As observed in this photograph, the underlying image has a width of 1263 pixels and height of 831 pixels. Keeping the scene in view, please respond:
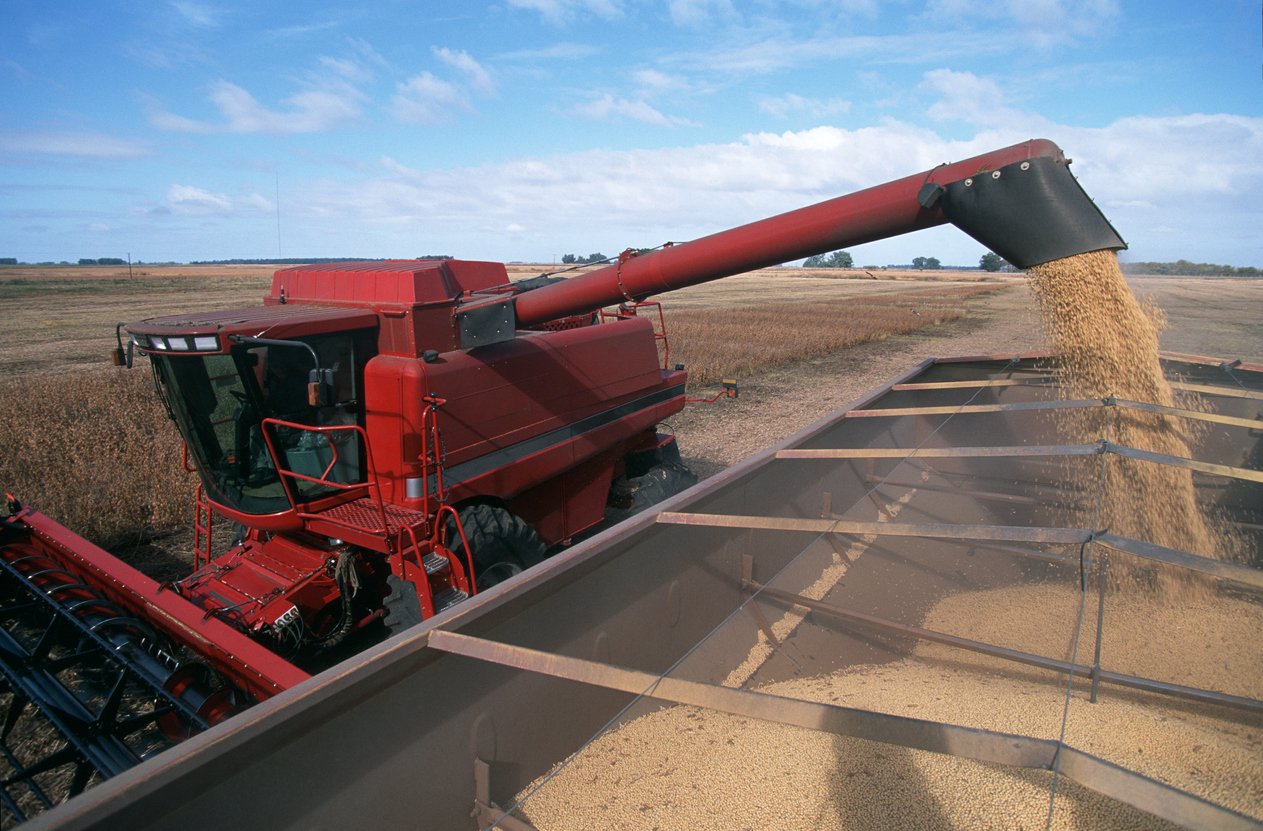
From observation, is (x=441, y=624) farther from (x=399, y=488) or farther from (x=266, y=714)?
(x=399, y=488)

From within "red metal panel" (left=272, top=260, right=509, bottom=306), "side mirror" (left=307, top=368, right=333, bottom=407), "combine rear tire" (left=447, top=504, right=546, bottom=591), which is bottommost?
"combine rear tire" (left=447, top=504, right=546, bottom=591)

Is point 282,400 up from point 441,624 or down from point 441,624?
up

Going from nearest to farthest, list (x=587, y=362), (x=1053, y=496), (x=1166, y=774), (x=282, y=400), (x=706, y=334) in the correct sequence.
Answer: (x=1166, y=774) < (x=282, y=400) < (x=587, y=362) < (x=1053, y=496) < (x=706, y=334)

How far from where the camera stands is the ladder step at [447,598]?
11.5 ft

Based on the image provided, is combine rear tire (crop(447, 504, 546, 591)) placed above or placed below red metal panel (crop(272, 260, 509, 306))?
below

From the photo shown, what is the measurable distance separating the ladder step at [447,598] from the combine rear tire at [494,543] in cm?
9

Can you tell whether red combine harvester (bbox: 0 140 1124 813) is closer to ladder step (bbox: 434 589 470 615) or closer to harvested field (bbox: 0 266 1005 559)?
ladder step (bbox: 434 589 470 615)

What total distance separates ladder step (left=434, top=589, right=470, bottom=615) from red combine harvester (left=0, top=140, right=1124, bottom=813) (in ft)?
0.04

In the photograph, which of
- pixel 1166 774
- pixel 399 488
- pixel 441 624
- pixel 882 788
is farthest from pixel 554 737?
pixel 1166 774

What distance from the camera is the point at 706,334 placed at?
17.8 metres

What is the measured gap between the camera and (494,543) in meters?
Result: 3.76

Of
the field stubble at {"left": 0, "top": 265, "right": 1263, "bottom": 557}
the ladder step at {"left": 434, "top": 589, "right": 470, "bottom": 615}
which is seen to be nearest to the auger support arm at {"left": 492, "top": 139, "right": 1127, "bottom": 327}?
the field stubble at {"left": 0, "top": 265, "right": 1263, "bottom": 557}

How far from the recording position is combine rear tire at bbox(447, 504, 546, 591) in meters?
3.67

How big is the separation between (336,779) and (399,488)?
1.82 meters
